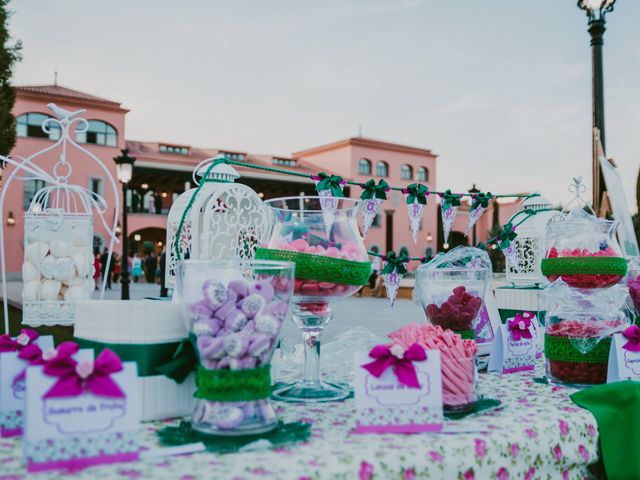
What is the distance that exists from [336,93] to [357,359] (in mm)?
15118

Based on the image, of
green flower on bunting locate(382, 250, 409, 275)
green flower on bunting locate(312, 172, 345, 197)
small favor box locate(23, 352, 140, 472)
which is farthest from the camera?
green flower on bunting locate(382, 250, 409, 275)

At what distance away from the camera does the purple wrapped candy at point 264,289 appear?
3.91 ft

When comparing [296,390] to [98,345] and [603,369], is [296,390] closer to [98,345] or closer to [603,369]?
[98,345]

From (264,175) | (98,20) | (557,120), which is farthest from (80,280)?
(264,175)

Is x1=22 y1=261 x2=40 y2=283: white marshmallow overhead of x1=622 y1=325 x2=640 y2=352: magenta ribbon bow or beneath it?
overhead

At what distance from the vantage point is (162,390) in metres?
1.33

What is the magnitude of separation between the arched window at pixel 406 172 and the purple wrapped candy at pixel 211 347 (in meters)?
35.0

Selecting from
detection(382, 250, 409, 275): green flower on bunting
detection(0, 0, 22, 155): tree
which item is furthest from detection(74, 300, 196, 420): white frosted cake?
detection(0, 0, 22, 155): tree

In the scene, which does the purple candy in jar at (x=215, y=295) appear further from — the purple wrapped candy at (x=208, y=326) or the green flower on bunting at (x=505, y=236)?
the green flower on bunting at (x=505, y=236)

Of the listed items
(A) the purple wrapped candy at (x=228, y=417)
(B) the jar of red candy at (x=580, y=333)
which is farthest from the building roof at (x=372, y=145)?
(A) the purple wrapped candy at (x=228, y=417)

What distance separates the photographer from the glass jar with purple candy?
1149mm

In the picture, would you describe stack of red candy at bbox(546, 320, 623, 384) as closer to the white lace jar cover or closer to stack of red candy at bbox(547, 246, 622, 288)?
stack of red candy at bbox(547, 246, 622, 288)

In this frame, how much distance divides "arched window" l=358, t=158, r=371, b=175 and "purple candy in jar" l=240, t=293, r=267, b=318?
33.2 metres

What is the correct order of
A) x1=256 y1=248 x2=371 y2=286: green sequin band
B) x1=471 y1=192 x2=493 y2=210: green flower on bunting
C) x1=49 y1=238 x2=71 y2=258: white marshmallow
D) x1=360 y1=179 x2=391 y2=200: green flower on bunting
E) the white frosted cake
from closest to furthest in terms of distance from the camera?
the white frosted cake → x1=256 y1=248 x2=371 y2=286: green sequin band → x1=360 y1=179 x2=391 y2=200: green flower on bunting → x1=471 y1=192 x2=493 y2=210: green flower on bunting → x1=49 y1=238 x2=71 y2=258: white marshmallow
